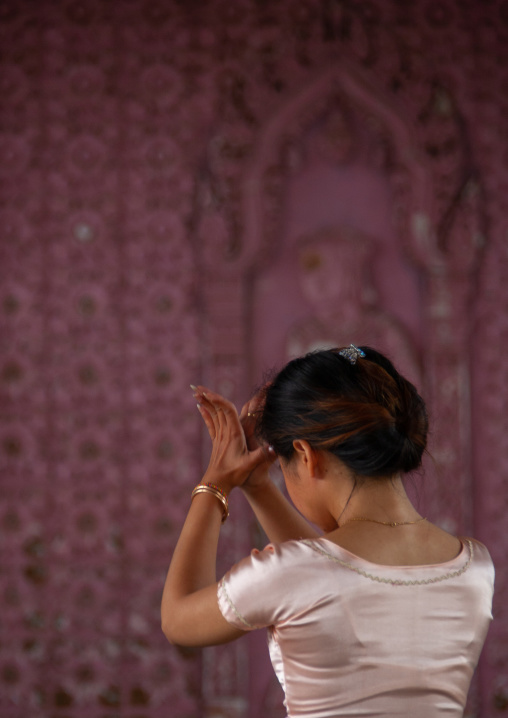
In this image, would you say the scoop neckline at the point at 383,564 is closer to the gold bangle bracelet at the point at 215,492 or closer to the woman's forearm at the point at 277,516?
the gold bangle bracelet at the point at 215,492

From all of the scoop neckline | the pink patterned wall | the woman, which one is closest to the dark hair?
the woman

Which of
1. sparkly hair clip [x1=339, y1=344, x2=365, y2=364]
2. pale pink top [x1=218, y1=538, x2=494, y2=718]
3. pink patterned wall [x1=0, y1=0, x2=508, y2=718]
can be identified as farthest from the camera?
pink patterned wall [x1=0, y1=0, x2=508, y2=718]

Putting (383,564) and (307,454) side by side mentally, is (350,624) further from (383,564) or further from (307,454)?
(307,454)

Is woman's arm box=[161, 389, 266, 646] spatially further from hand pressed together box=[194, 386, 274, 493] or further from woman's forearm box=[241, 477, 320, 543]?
woman's forearm box=[241, 477, 320, 543]

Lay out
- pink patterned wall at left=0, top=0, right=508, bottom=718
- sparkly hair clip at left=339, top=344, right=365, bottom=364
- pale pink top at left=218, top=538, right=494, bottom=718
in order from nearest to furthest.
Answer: pale pink top at left=218, top=538, right=494, bottom=718 → sparkly hair clip at left=339, top=344, right=365, bottom=364 → pink patterned wall at left=0, top=0, right=508, bottom=718

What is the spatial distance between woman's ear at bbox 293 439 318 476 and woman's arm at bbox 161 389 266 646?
0.35ft

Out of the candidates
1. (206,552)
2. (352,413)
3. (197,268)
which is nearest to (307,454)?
(352,413)

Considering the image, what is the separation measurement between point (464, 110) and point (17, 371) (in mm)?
1992

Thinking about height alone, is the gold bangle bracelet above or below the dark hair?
below

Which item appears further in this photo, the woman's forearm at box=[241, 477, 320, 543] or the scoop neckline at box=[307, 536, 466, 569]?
the woman's forearm at box=[241, 477, 320, 543]

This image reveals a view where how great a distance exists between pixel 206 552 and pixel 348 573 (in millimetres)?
197

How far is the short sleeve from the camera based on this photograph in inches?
33.7

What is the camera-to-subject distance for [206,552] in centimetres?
94

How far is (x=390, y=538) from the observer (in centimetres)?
90
